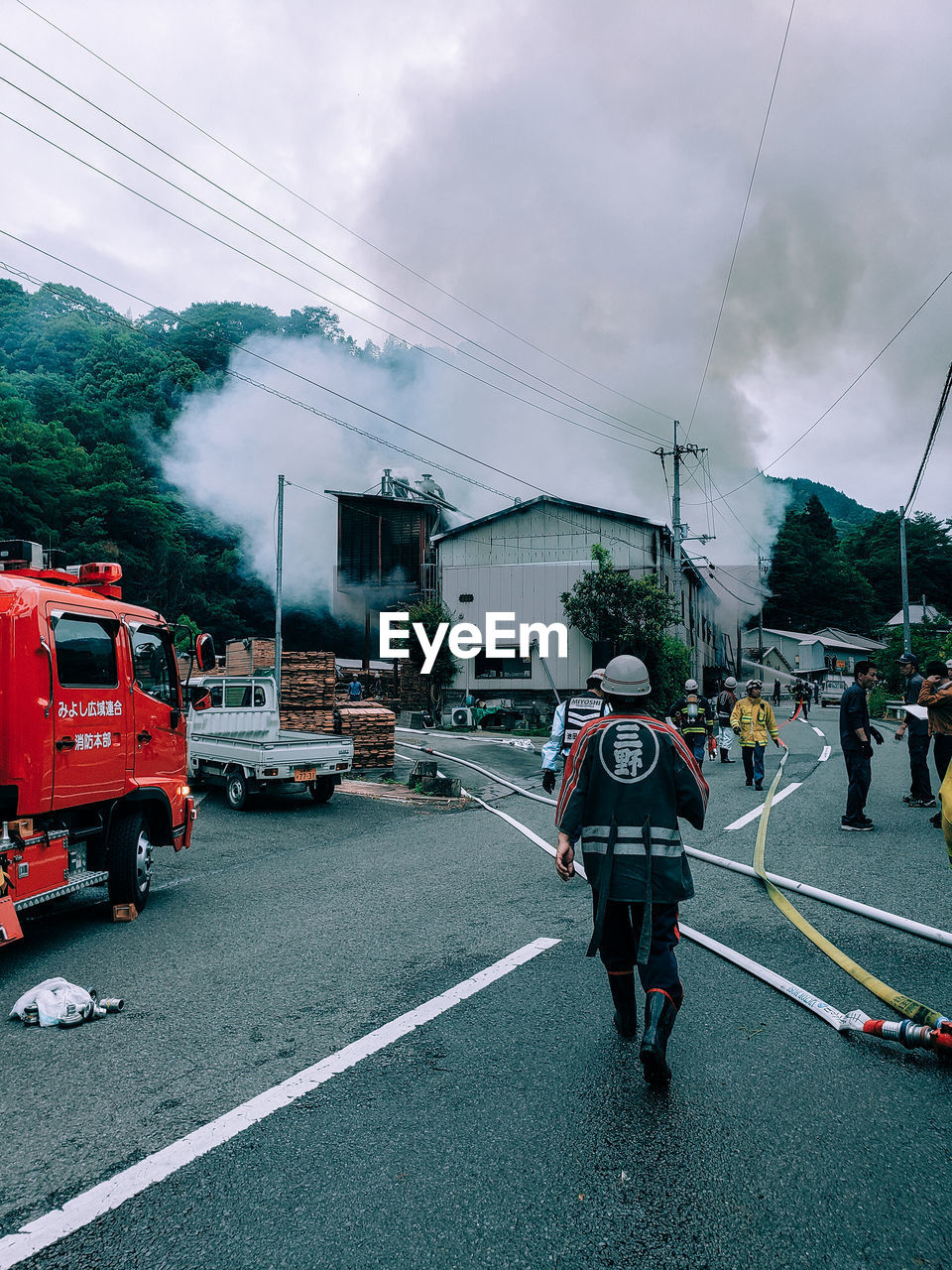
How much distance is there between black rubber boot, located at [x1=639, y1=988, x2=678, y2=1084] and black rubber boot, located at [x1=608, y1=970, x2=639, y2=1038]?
0.34 m

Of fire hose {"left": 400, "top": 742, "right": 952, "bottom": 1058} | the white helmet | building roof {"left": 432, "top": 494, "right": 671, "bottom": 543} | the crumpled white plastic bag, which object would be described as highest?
building roof {"left": 432, "top": 494, "right": 671, "bottom": 543}

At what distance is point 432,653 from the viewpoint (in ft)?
106

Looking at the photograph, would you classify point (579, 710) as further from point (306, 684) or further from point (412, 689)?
point (412, 689)

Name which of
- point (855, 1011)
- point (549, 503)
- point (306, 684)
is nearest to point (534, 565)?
point (549, 503)

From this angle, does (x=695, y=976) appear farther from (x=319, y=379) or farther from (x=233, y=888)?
(x=319, y=379)

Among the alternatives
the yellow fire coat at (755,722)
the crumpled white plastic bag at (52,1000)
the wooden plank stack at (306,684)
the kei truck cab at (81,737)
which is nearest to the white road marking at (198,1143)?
the crumpled white plastic bag at (52,1000)

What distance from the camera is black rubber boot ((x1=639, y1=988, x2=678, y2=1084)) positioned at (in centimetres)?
322

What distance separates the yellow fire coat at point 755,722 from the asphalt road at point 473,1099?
587cm

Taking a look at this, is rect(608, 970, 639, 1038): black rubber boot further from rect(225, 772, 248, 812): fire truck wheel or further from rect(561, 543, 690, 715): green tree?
rect(561, 543, 690, 715): green tree

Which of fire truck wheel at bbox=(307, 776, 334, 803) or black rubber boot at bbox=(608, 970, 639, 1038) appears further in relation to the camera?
fire truck wheel at bbox=(307, 776, 334, 803)

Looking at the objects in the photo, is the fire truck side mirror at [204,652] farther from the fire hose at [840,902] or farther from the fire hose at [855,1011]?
the fire hose at [855,1011]

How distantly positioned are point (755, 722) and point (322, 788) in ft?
22.9

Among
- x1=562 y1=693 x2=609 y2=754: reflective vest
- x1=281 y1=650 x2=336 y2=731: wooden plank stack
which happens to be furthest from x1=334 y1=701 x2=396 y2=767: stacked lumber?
x1=562 y1=693 x2=609 y2=754: reflective vest

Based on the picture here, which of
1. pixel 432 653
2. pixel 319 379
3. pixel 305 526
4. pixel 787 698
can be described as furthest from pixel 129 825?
pixel 787 698
